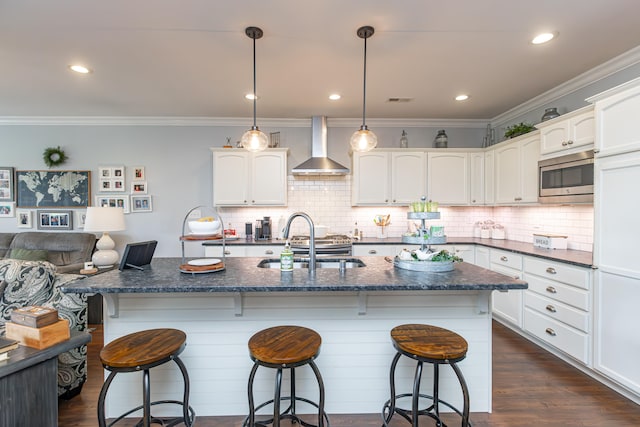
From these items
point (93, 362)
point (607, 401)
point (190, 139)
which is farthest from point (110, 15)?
point (607, 401)

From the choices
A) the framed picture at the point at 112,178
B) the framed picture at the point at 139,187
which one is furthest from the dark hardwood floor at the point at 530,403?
the framed picture at the point at 112,178

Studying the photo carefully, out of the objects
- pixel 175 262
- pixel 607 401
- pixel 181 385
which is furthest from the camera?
pixel 175 262

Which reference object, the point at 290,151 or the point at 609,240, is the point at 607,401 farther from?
the point at 290,151

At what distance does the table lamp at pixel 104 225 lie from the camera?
3447mm

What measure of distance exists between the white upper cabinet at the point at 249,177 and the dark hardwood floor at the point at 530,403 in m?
2.28

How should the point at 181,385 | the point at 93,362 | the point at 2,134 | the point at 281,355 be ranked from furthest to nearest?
the point at 2,134 → the point at 93,362 → the point at 181,385 → the point at 281,355

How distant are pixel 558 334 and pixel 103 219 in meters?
4.89

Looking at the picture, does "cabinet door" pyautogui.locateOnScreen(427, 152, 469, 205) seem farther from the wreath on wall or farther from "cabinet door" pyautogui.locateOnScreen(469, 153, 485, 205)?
the wreath on wall

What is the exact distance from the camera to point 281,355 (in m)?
1.34

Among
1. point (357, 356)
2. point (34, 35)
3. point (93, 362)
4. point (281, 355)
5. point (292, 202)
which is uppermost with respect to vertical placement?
point (34, 35)

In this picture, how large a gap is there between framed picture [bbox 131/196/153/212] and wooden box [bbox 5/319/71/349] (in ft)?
11.9

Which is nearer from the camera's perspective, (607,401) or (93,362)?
(607,401)

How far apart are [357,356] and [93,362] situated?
2391mm

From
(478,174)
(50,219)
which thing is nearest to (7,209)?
(50,219)
